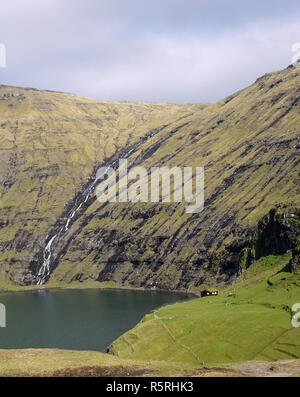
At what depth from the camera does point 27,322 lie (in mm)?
169625

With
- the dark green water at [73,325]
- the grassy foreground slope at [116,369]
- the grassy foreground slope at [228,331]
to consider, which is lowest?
the dark green water at [73,325]

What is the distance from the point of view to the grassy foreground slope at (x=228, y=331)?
259 feet

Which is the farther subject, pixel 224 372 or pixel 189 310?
pixel 189 310

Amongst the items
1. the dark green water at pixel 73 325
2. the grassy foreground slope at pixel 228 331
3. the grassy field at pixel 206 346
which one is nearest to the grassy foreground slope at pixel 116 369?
the grassy field at pixel 206 346

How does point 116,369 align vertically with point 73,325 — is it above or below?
above

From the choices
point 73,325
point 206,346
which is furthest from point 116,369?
point 73,325

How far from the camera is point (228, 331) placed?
89.7m

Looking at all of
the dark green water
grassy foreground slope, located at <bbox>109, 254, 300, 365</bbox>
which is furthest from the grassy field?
the dark green water

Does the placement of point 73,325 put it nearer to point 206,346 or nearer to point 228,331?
point 206,346

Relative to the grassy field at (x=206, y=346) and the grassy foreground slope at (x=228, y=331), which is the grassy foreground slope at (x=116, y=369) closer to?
the grassy field at (x=206, y=346)

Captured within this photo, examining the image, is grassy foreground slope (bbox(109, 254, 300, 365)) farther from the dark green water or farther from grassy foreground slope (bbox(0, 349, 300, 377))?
the dark green water
